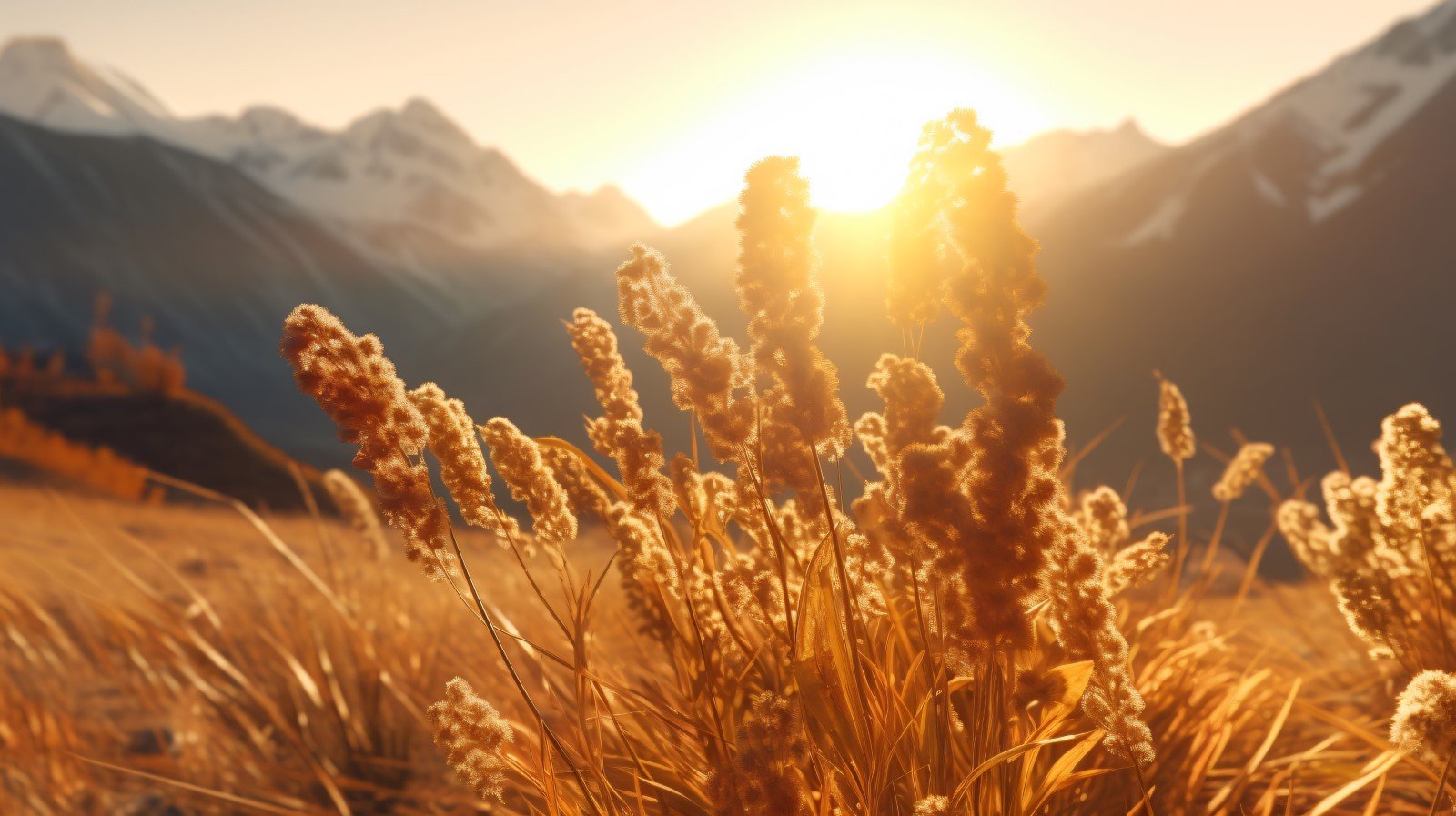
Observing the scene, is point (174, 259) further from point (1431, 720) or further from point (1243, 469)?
point (1431, 720)

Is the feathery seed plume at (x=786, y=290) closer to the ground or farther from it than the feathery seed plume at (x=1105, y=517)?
farther from it

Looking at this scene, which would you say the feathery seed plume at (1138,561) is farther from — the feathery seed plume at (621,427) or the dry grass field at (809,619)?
the feathery seed plume at (621,427)

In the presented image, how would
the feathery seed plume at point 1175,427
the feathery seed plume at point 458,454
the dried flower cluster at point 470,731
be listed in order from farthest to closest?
the feathery seed plume at point 1175,427, the feathery seed plume at point 458,454, the dried flower cluster at point 470,731

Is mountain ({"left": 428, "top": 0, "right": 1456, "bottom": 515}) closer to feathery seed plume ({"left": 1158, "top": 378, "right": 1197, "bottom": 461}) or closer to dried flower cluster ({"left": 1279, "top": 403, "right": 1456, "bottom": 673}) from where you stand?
dried flower cluster ({"left": 1279, "top": 403, "right": 1456, "bottom": 673})

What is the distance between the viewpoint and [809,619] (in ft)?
4.55

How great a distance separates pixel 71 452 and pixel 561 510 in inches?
544

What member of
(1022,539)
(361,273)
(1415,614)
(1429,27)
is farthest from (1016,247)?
(361,273)

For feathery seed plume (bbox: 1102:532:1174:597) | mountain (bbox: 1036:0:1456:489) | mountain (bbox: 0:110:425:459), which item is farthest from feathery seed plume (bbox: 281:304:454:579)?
mountain (bbox: 0:110:425:459)

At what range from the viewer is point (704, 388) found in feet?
3.85

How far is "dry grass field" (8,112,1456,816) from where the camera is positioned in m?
0.96

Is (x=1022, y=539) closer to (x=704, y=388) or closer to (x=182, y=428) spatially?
(x=704, y=388)

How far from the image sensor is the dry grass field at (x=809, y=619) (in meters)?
0.96

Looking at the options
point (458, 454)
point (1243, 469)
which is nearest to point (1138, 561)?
point (458, 454)

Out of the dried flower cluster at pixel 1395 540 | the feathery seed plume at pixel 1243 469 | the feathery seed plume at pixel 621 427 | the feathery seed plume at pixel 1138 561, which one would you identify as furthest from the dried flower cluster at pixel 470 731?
the feathery seed plume at pixel 1243 469
